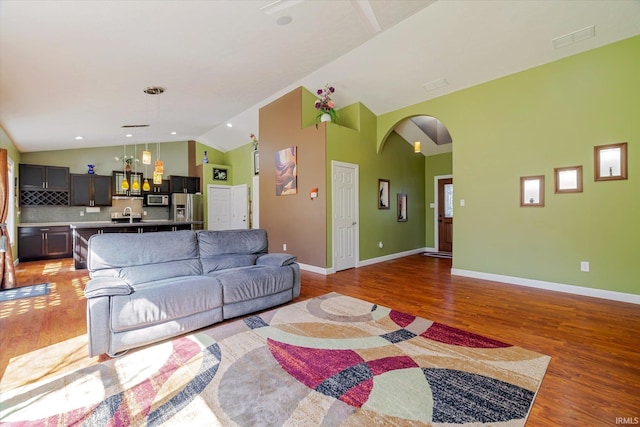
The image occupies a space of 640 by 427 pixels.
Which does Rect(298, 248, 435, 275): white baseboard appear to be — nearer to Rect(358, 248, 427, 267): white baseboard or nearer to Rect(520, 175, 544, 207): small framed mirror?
Rect(358, 248, 427, 267): white baseboard

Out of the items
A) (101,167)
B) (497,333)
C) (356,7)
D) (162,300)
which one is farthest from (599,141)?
(101,167)

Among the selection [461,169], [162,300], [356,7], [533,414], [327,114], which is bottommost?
[533,414]

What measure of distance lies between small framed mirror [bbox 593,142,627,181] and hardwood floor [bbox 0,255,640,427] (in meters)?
1.60

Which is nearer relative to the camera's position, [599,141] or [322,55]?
[599,141]

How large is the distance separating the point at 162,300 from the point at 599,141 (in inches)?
214

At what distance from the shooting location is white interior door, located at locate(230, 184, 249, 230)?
8.79m

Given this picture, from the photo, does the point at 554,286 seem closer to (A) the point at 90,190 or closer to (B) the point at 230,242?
(B) the point at 230,242

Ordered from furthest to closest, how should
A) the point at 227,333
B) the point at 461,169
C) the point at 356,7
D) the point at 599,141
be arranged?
1. the point at 461,169
2. the point at 599,141
3. the point at 356,7
4. the point at 227,333

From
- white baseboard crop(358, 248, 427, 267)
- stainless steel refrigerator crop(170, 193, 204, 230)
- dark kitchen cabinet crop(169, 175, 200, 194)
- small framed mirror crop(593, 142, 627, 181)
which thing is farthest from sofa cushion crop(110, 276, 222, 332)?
dark kitchen cabinet crop(169, 175, 200, 194)

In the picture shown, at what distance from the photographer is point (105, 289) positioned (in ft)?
7.20

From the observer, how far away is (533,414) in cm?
160

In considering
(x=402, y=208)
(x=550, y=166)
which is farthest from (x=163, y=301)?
(x=402, y=208)

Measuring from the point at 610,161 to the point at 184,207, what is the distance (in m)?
9.37

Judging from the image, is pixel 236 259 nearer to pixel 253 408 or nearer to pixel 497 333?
pixel 253 408
